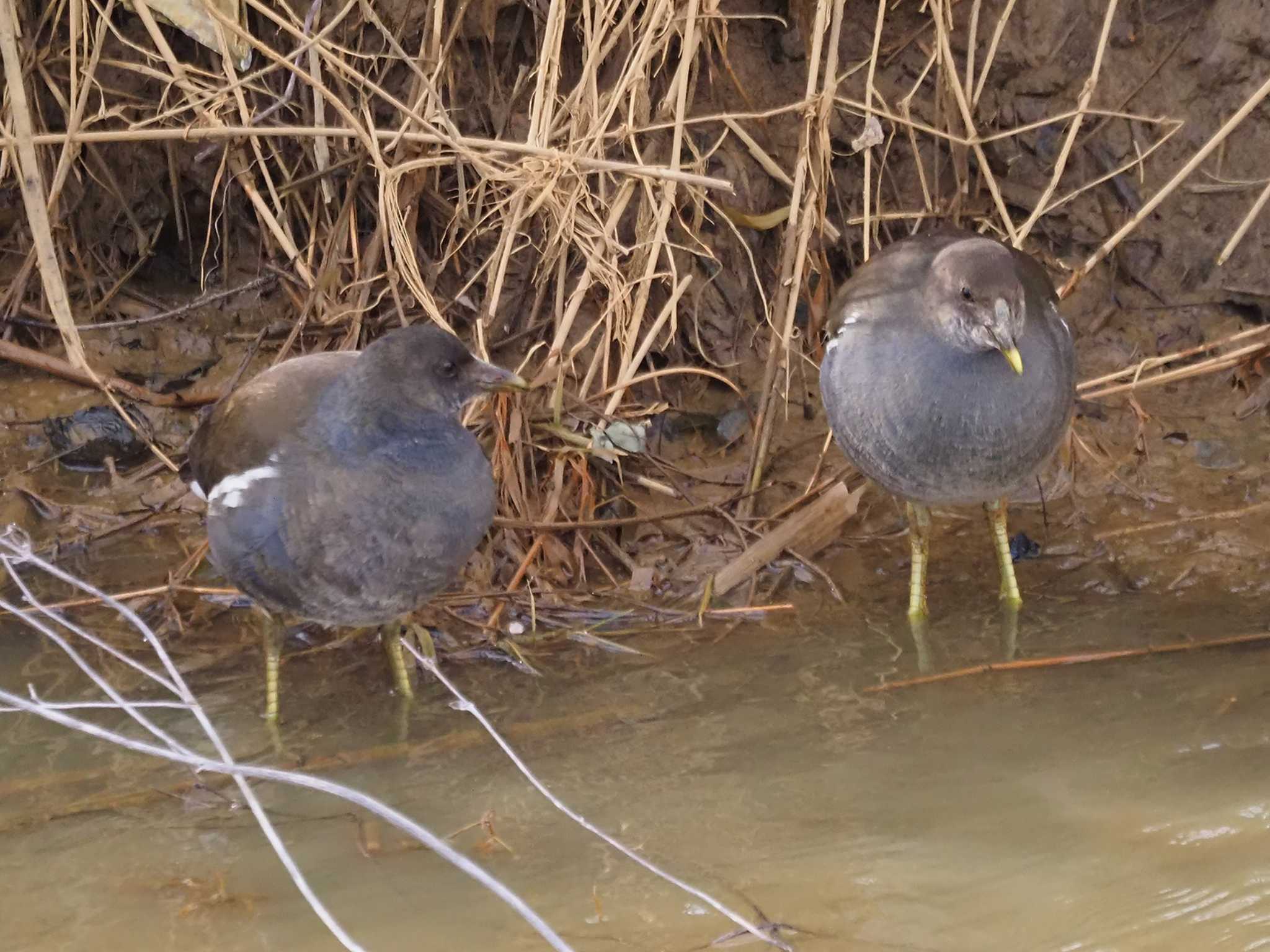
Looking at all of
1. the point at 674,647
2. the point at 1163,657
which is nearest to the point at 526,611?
the point at 674,647

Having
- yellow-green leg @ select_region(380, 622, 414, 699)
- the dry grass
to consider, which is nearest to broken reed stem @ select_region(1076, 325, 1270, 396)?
the dry grass

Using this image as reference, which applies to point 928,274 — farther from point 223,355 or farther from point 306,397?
point 223,355

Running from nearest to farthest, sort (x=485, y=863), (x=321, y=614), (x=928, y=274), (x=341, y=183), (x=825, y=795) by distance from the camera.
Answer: (x=485, y=863) < (x=825, y=795) < (x=321, y=614) < (x=928, y=274) < (x=341, y=183)

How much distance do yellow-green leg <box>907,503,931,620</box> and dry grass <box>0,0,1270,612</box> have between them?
1.66 ft

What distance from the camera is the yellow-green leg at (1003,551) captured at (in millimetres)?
→ 4340

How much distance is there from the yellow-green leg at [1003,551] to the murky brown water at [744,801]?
103 millimetres

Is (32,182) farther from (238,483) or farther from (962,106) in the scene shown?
(962,106)

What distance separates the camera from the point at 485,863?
10.1ft

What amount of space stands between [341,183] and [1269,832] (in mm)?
3557

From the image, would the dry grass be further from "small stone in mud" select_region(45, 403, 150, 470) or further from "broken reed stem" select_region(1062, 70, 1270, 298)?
"small stone in mud" select_region(45, 403, 150, 470)

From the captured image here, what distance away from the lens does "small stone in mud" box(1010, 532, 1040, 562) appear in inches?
183

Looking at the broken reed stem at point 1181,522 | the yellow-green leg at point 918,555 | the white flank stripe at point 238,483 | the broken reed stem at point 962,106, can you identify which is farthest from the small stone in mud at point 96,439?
the broken reed stem at point 1181,522

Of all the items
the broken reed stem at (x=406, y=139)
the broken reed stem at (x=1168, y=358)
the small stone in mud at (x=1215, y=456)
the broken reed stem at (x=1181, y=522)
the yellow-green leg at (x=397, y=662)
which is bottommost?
the yellow-green leg at (x=397, y=662)

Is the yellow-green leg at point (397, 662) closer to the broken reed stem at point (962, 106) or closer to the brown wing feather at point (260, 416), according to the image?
the brown wing feather at point (260, 416)
